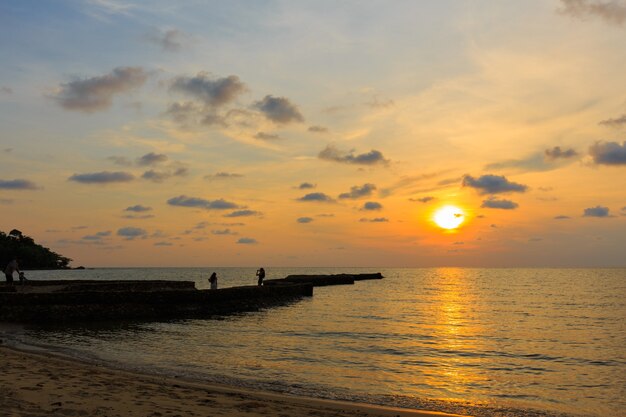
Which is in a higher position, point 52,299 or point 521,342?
point 52,299

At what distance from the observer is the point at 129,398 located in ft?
38.5

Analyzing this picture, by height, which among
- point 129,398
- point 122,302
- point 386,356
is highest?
point 129,398

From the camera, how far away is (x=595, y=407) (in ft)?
50.9

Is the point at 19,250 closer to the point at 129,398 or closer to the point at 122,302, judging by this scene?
the point at 122,302

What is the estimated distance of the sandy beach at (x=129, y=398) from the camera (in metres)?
10.4

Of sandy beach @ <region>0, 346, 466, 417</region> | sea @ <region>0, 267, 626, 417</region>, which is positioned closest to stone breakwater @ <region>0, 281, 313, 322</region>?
sea @ <region>0, 267, 626, 417</region>

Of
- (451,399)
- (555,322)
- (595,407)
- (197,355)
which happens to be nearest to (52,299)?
(197,355)

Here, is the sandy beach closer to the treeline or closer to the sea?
the sea

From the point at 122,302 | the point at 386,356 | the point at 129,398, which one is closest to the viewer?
the point at 129,398

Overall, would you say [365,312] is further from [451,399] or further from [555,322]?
[451,399]

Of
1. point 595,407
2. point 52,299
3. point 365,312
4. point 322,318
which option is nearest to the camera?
point 595,407

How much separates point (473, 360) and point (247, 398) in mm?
13360

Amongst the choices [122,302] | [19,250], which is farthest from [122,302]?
[19,250]

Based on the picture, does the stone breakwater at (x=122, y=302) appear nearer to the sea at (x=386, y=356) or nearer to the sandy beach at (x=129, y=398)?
the sea at (x=386, y=356)
